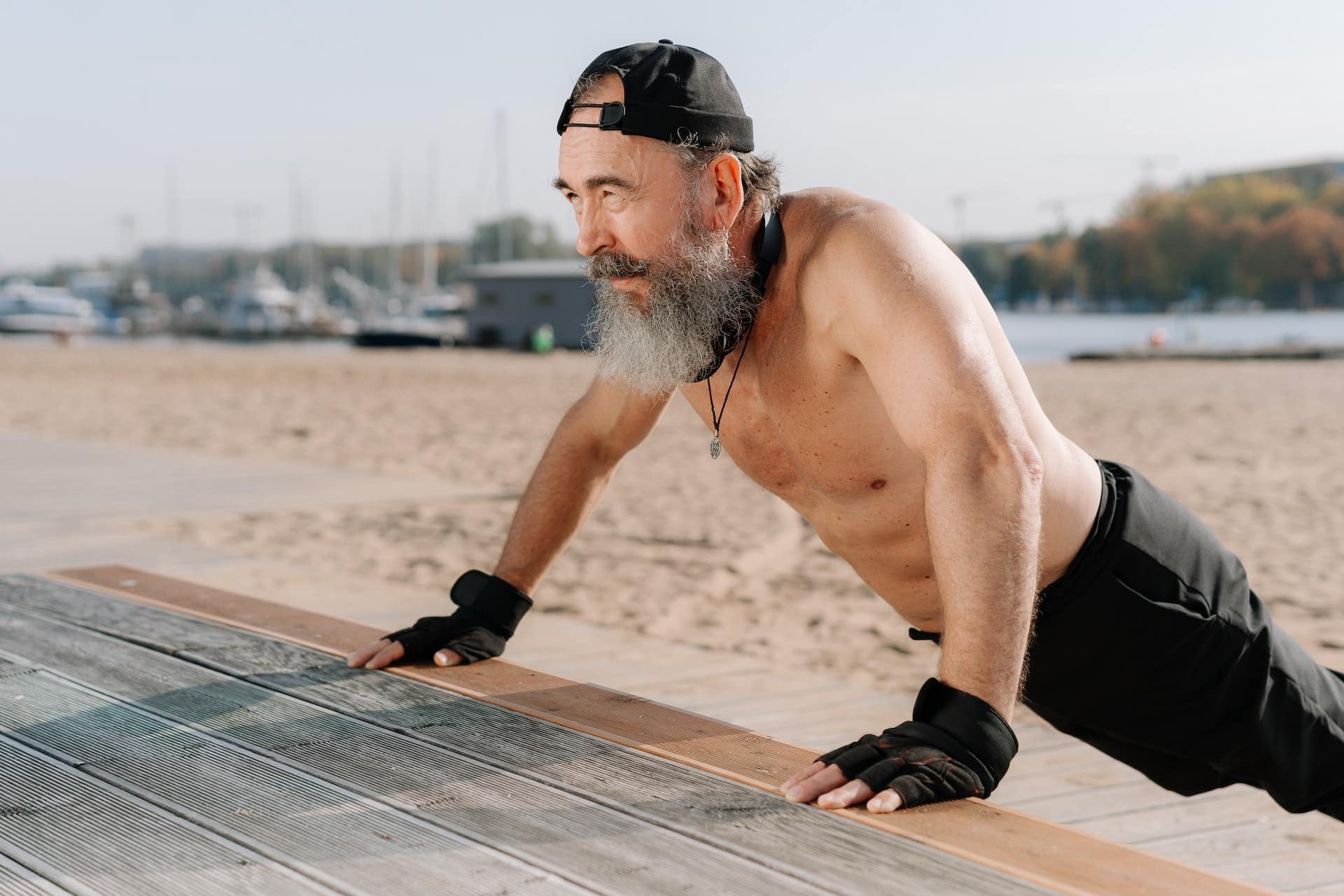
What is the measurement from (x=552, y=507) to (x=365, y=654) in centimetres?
45

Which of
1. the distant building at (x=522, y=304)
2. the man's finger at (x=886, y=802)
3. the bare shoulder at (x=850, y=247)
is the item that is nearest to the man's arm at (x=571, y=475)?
the bare shoulder at (x=850, y=247)

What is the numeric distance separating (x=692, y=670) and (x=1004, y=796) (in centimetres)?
102

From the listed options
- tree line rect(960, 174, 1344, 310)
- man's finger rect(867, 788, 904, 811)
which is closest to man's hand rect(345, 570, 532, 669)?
man's finger rect(867, 788, 904, 811)

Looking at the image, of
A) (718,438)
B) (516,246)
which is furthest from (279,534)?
(516,246)

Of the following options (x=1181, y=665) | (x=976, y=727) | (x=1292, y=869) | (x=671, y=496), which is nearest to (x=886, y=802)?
(x=976, y=727)

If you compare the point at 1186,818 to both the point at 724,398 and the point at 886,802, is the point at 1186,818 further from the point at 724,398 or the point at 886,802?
the point at 886,802

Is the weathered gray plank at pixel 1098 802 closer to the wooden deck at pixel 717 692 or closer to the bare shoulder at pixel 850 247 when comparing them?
the wooden deck at pixel 717 692

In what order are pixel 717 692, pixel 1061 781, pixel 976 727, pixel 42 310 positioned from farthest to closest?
pixel 42 310 → pixel 717 692 → pixel 1061 781 → pixel 976 727

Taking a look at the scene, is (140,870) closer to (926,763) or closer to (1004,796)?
(926,763)

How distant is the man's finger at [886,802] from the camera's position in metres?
1.33

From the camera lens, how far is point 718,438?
87.3 inches

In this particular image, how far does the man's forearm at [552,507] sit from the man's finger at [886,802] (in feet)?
3.31

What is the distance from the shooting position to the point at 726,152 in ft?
6.19

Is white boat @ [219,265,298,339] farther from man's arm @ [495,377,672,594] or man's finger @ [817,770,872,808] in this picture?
man's finger @ [817,770,872,808]
